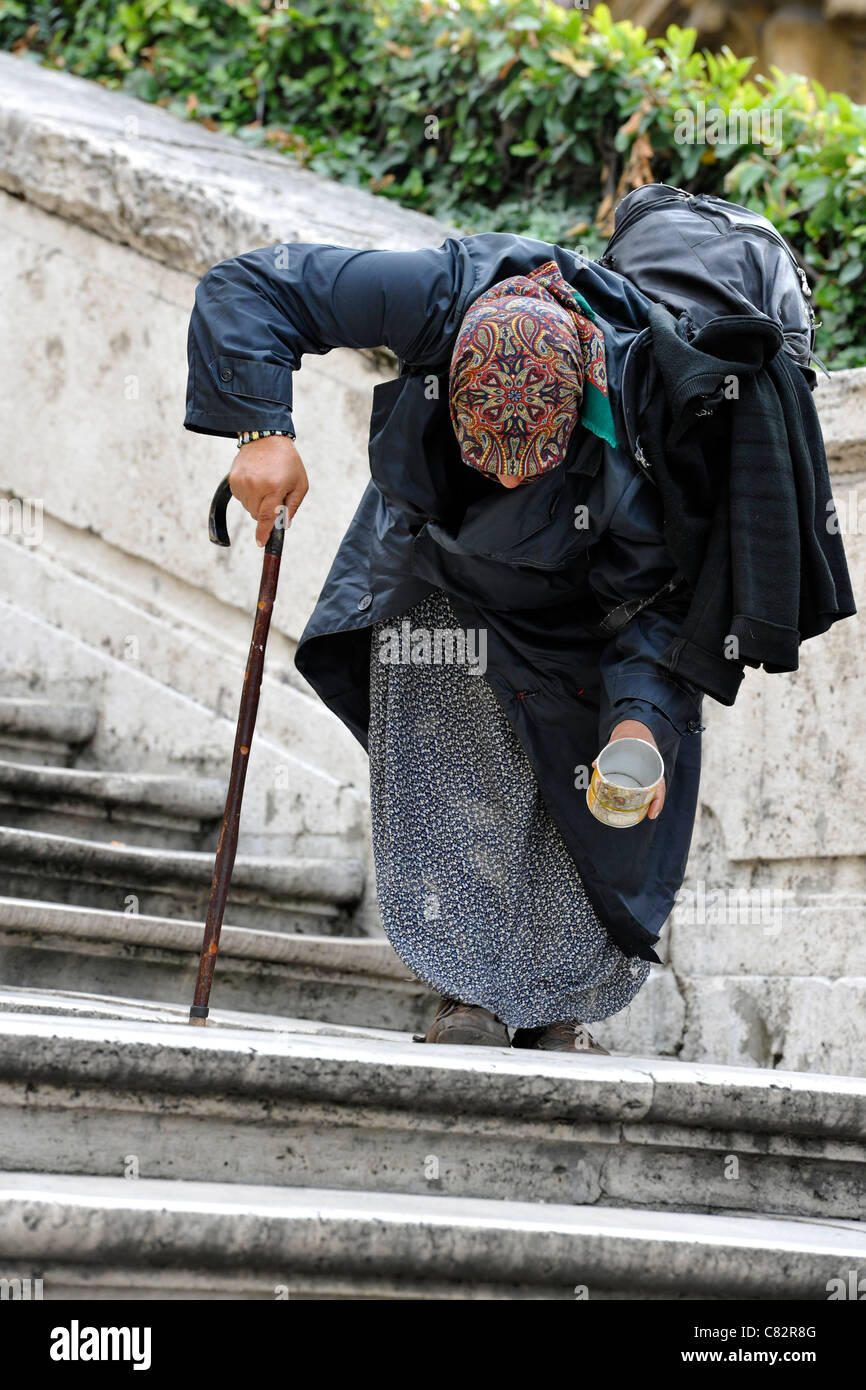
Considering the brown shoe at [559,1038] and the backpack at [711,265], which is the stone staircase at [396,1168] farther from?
the backpack at [711,265]

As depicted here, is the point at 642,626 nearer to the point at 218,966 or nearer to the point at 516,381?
the point at 516,381

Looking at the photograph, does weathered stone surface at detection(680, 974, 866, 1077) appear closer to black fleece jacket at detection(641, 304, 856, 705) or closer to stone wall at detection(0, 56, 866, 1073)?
stone wall at detection(0, 56, 866, 1073)

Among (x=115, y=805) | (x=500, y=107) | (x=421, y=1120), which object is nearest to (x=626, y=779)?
(x=421, y=1120)

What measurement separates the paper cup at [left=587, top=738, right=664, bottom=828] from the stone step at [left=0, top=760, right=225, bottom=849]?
155 cm

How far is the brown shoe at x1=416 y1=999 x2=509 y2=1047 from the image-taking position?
103 inches

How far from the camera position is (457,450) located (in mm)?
2453

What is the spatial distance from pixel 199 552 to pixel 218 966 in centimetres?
137

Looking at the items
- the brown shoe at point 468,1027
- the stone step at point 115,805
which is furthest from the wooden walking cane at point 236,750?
the stone step at point 115,805

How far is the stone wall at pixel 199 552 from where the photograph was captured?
3.23 m

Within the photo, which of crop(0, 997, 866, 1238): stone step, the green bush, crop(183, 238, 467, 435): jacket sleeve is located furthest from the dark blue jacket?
the green bush
